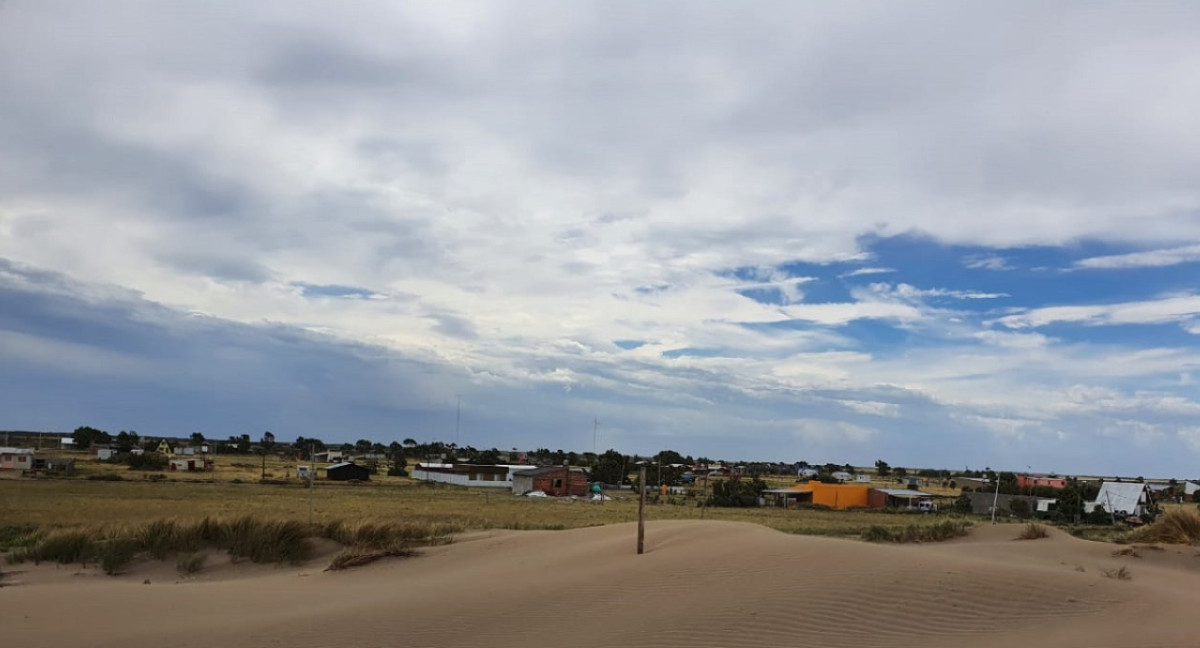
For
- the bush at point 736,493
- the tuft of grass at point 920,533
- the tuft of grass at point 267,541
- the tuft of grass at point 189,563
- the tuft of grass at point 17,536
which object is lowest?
the bush at point 736,493

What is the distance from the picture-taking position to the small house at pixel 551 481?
7325cm

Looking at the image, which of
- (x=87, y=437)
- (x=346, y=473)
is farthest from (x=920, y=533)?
(x=87, y=437)

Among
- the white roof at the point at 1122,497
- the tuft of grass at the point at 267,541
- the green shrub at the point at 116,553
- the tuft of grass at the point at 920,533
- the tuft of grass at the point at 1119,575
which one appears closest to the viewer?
the tuft of grass at the point at 1119,575

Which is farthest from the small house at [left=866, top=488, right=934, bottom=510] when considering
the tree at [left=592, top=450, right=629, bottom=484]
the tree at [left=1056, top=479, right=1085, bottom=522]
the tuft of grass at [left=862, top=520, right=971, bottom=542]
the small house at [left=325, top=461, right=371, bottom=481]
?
the small house at [left=325, top=461, right=371, bottom=481]

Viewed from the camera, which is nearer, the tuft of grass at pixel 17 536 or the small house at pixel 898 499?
the tuft of grass at pixel 17 536

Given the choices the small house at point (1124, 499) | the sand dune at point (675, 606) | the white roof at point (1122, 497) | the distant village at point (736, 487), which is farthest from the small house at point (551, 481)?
the sand dune at point (675, 606)

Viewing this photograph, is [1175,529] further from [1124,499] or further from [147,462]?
[147,462]

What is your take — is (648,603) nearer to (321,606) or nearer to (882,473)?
(321,606)

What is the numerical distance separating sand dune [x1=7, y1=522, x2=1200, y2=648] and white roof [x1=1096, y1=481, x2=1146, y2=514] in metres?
42.5

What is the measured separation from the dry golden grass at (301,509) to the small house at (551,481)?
6.68m

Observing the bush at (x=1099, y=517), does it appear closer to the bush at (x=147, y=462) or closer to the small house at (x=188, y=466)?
the small house at (x=188, y=466)

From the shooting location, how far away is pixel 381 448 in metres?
194

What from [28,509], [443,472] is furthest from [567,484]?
[28,509]

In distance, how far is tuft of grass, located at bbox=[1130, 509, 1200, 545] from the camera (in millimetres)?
20016
